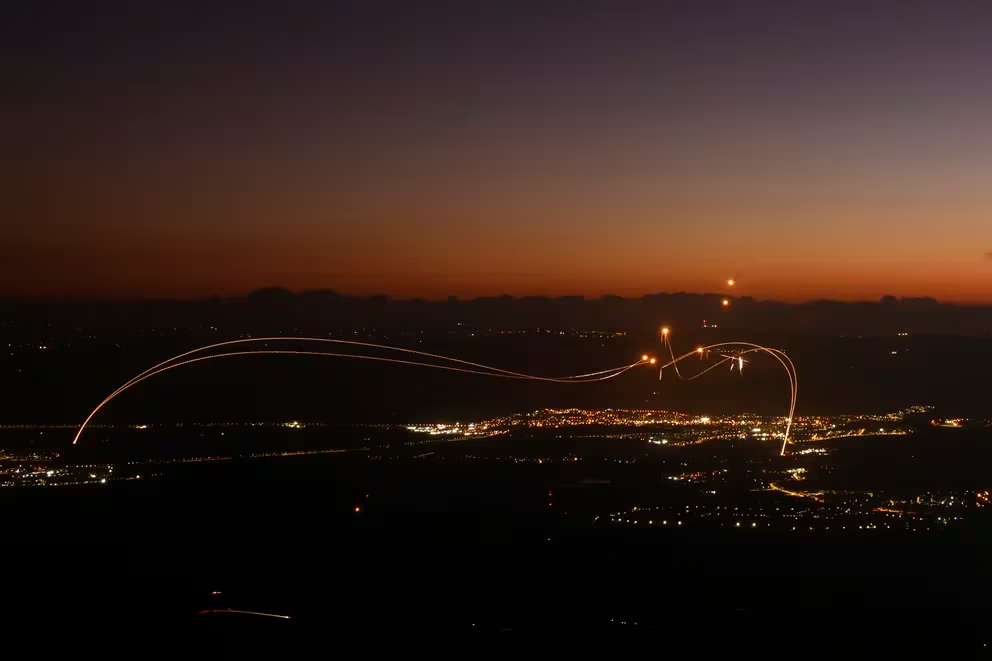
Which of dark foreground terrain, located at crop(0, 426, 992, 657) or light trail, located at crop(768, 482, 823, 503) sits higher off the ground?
dark foreground terrain, located at crop(0, 426, 992, 657)

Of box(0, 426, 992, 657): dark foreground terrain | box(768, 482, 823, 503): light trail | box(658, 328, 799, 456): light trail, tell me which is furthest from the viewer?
box(658, 328, 799, 456): light trail

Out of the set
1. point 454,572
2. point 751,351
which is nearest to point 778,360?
point 751,351

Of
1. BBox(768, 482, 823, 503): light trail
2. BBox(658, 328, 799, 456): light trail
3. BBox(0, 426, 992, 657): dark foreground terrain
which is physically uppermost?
BBox(658, 328, 799, 456): light trail

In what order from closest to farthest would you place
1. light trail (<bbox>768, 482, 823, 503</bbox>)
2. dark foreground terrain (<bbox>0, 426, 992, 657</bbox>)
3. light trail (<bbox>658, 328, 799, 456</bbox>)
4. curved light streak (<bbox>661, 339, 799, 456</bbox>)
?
dark foreground terrain (<bbox>0, 426, 992, 657</bbox>), light trail (<bbox>768, 482, 823, 503</bbox>), curved light streak (<bbox>661, 339, 799, 456</bbox>), light trail (<bbox>658, 328, 799, 456</bbox>)

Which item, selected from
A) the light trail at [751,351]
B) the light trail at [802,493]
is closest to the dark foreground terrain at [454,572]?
the light trail at [802,493]

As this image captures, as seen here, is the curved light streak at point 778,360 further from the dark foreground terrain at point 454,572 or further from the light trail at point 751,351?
the dark foreground terrain at point 454,572

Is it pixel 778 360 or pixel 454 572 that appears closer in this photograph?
pixel 454 572

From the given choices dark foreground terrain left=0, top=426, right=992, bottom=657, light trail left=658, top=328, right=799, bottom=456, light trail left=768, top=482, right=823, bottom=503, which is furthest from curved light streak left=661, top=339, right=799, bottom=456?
dark foreground terrain left=0, top=426, right=992, bottom=657

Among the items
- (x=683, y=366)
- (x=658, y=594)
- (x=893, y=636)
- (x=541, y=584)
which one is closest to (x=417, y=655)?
(x=541, y=584)

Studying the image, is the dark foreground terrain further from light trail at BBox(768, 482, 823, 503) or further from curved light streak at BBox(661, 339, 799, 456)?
curved light streak at BBox(661, 339, 799, 456)

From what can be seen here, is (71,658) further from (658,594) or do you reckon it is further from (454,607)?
(658,594)

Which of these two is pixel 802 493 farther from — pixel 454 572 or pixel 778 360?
pixel 778 360
